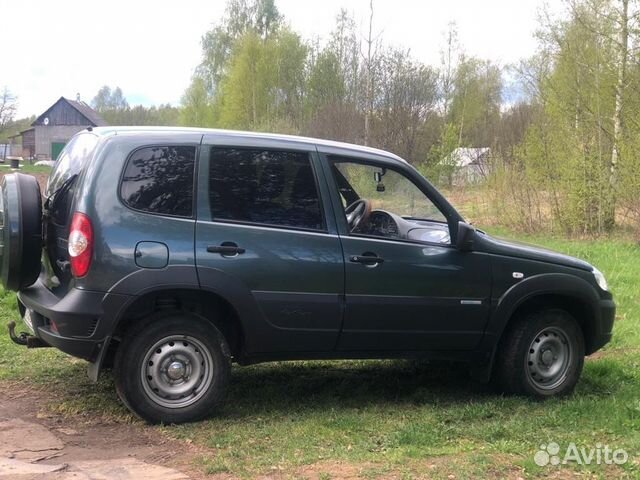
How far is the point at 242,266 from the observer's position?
444 cm

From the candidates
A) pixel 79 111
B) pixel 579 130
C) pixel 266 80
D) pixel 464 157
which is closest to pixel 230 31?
pixel 266 80

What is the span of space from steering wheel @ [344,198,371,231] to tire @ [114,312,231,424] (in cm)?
122

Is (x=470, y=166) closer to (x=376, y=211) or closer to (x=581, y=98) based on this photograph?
(x=581, y=98)

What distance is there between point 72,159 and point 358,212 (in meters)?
2.03

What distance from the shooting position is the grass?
3881 mm

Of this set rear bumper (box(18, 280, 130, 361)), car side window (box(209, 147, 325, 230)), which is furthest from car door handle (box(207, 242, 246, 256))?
rear bumper (box(18, 280, 130, 361))

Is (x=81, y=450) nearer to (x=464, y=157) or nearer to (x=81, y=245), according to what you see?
(x=81, y=245)

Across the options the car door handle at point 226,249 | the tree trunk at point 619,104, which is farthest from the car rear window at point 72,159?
the tree trunk at point 619,104

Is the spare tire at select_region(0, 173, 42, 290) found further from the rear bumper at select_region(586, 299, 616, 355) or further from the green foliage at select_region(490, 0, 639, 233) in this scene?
the green foliage at select_region(490, 0, 639, 233)

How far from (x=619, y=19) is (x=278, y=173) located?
1368cm

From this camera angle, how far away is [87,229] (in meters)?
4.16

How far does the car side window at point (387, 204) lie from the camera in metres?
5.02

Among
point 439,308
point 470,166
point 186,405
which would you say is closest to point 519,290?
point 439,308

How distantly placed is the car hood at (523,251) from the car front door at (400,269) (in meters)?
0.12
